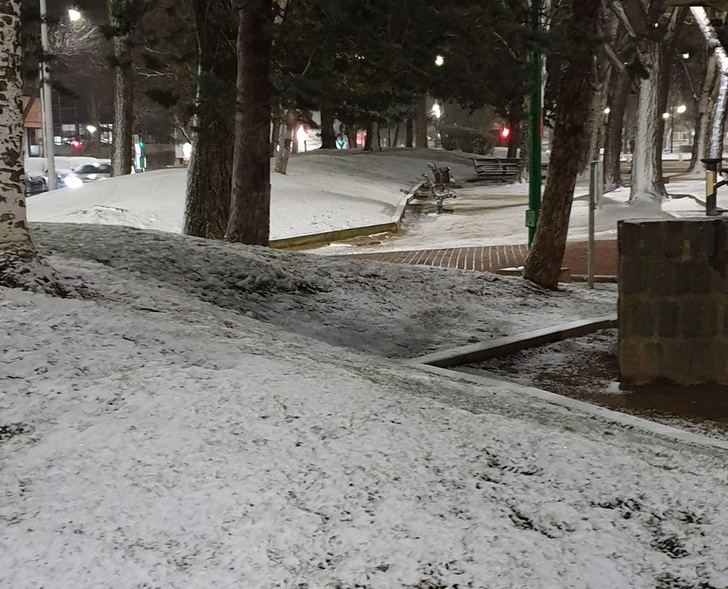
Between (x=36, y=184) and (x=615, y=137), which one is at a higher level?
(x=615, y=137)

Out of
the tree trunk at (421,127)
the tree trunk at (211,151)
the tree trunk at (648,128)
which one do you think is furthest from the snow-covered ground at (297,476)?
the tree trunk at (421,127)

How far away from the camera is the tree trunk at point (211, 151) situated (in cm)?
1284

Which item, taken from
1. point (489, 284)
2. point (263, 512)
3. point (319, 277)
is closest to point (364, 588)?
point (263, 512)

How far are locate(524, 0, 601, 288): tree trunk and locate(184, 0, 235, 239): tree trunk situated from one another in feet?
16.8

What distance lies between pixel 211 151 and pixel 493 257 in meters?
5.20

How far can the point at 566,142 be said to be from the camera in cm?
1030

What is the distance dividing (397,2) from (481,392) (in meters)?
6.31

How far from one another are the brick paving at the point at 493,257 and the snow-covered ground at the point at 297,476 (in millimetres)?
8346

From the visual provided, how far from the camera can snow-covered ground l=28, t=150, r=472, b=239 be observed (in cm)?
1841

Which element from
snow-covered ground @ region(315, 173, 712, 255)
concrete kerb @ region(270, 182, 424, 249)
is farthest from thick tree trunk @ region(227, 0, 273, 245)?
concrete kerb @ region(270, 182, 424, 249)

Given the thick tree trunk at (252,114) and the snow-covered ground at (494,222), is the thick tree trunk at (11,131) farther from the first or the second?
the snow-covered ground at (494,222)

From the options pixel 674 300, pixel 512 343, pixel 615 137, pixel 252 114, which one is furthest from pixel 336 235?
pixel 615 137

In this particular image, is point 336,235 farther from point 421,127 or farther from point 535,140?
point 421,127

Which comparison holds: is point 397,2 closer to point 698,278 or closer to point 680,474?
point 698,278
